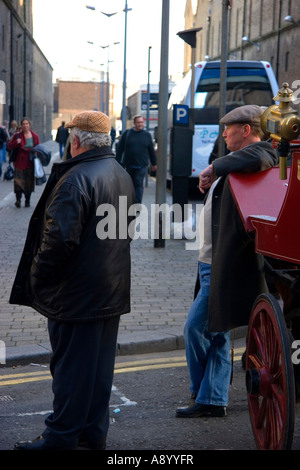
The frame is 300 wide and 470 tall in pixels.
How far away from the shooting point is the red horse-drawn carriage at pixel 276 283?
3.79m

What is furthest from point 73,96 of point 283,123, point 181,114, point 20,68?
point 283,123

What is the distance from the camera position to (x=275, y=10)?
45.3 m

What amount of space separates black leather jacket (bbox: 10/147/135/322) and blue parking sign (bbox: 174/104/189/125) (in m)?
8.32

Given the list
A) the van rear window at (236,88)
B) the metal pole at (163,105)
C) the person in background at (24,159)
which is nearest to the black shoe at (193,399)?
the metal pole at (163,105)

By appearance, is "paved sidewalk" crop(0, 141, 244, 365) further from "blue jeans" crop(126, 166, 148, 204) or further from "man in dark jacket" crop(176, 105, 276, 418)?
"blue jeans" crop(126, 166, 148, 204)

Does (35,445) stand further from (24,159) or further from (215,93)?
(215,93)

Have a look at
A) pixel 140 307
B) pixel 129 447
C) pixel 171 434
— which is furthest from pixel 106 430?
pixel 140 307

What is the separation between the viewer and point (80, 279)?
13.8ft

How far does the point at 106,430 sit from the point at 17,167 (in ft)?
42.5

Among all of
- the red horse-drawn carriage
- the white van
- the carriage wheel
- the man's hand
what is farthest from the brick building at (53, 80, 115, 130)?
the carriage wheel

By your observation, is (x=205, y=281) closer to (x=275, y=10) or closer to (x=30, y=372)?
(x=30, y=372)

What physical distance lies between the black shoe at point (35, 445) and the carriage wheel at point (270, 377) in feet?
3.40
